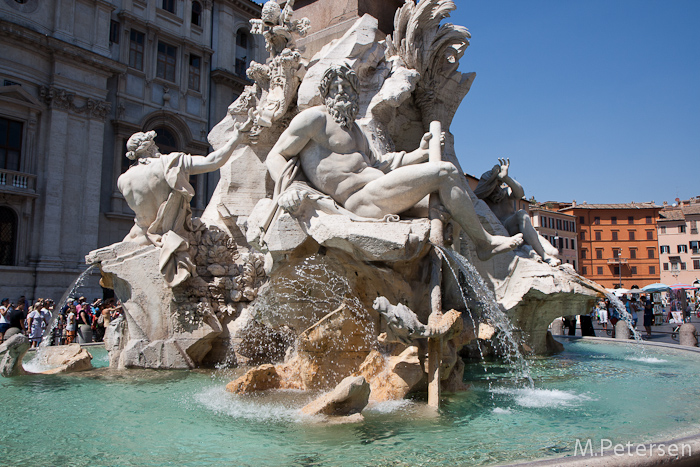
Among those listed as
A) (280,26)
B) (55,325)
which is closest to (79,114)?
(55,325)

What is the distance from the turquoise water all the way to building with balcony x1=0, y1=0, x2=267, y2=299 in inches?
613

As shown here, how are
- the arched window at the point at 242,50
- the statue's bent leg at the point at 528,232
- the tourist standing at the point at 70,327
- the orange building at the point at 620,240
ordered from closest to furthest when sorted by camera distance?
the statue's bent leg at the point at 528,232 → the tourist standing at the point at 70,327 → the arched window at the point at 242,50 → the orange building at the point at 620,240

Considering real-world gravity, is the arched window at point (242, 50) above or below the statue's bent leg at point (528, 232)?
above

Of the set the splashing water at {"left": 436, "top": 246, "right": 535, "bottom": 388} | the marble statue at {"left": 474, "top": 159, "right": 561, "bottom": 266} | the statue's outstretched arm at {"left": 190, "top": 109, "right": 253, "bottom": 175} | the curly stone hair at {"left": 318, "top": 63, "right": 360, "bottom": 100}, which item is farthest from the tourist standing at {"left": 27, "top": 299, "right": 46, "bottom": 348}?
the splashing water at {"left": 436, "top": 246, "right": 535, "bottom": 388}

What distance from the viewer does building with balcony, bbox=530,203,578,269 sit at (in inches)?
1570

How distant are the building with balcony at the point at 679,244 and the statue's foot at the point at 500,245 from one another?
4890cm

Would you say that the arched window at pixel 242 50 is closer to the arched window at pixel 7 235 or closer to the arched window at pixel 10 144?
the arched window at pixel 10 144

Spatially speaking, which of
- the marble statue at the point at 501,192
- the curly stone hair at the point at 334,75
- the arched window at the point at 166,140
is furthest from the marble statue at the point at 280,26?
the arched window at the point at 166,140

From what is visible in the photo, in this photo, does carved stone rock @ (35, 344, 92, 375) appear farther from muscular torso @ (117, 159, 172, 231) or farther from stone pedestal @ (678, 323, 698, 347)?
stone pedestal @ (678, 323, 698, 347)

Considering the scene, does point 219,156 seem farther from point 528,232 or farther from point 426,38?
point 528,232

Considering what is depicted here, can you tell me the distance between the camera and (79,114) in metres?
20.3

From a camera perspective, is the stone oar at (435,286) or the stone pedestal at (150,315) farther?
the stone pedestal at (150,315)

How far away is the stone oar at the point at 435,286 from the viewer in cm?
418

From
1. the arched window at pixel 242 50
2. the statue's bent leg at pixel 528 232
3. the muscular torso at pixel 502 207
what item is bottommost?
the statue's bent leg at pixel 528 232
